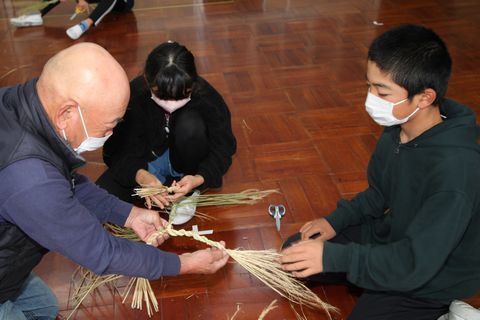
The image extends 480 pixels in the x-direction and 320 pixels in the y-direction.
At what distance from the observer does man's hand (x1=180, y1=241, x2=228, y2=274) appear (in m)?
1.52

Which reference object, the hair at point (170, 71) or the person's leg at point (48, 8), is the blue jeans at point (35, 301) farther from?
the person's leg at point (48, 8)

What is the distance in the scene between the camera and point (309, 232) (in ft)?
5.74

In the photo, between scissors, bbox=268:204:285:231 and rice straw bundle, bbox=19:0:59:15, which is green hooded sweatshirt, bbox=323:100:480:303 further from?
rice straw bundle, bbox=19:0:59:15

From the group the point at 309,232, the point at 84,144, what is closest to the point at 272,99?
the point at 309,232

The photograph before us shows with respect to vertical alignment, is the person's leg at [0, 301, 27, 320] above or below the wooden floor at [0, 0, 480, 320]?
above

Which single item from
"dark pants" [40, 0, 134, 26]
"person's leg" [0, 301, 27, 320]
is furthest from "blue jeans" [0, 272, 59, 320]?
"dark pants" [40, 0, 134, 26]

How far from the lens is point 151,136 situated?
2131 millimetres

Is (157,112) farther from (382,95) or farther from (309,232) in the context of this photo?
(382,95)

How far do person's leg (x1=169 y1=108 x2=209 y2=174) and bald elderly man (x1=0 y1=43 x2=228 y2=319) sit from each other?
2.32 feet

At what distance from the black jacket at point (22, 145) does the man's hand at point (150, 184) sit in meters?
0.67

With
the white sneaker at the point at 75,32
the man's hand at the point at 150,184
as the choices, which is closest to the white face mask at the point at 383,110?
the man's hand at the point at 150,184

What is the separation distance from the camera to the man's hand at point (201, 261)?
4.98 ft

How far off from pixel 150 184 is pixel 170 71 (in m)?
0.49

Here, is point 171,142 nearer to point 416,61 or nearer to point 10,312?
point 10,312
